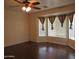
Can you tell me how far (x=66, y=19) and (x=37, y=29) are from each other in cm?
270

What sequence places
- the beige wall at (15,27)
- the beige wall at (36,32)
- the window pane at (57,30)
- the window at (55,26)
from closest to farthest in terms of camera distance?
the beige wall at (15,27) → the window at (55,26) → the beige wall at (36,32) → the window pane at (57,30)

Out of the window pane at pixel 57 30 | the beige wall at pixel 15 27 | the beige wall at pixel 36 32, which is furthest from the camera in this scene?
the window pane at pixel 57 30

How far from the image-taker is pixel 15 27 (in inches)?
335

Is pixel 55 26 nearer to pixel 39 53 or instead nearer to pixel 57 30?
pixel 57 30

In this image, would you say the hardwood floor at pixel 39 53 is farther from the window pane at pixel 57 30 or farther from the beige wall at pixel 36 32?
the window pane at pixel 57 30

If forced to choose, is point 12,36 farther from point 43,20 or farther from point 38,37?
point 43,20

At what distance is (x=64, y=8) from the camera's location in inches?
276

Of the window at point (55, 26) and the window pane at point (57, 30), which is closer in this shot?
the window at point (55, 26)

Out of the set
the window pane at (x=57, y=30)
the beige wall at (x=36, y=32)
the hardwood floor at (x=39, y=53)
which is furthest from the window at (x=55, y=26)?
the hardwood floor at (x=39, y=53)

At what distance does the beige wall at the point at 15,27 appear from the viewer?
296 inches

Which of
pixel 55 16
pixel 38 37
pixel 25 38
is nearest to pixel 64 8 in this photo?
pixel 55 16

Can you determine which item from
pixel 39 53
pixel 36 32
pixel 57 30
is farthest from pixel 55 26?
pixel 39 53

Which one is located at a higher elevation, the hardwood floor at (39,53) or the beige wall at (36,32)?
the beige wall at (36,32)

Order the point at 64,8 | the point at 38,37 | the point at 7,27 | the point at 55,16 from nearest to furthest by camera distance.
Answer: the point at 64,8 → the point at 7,27 → the point at 55,16 → the point at 38,37
